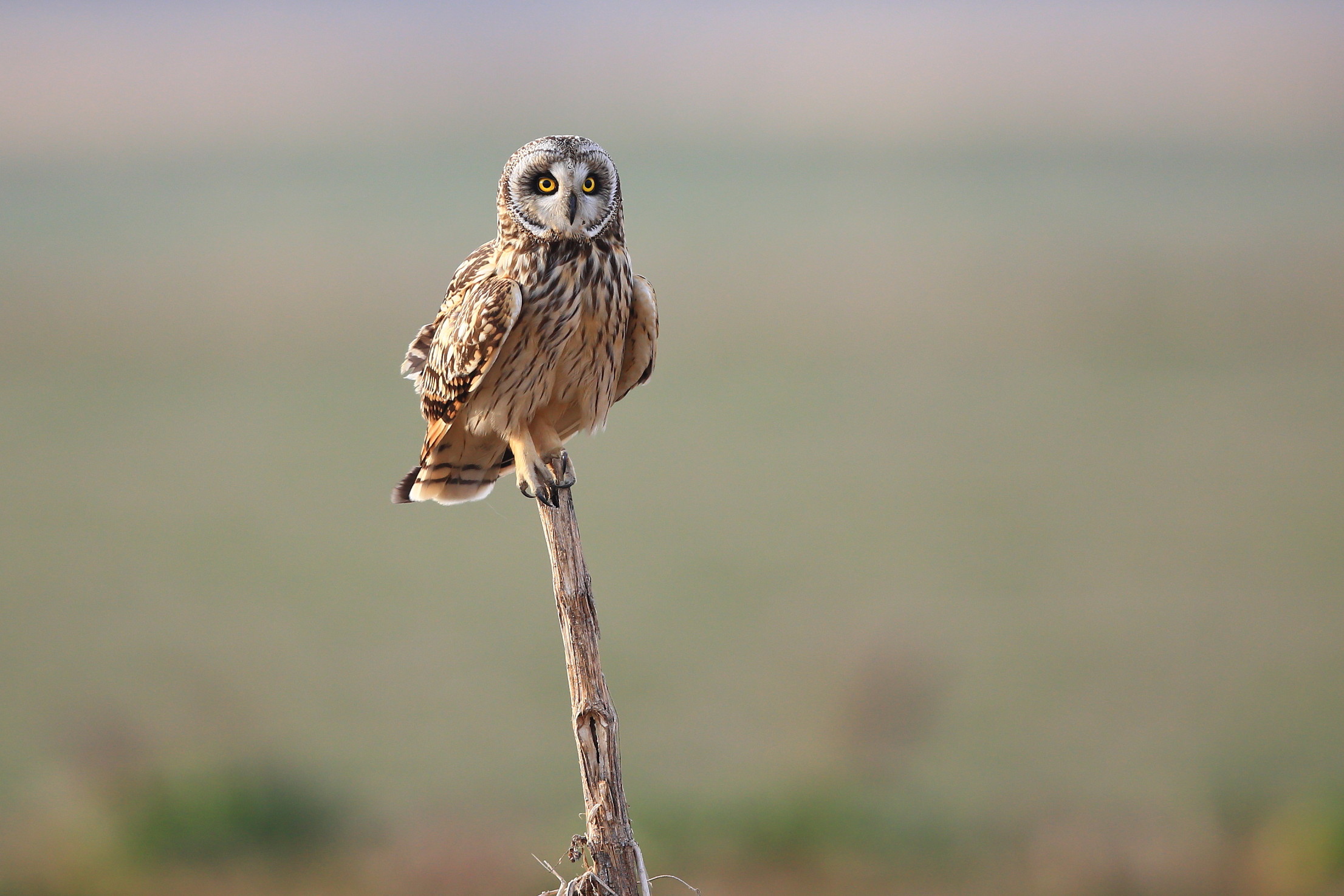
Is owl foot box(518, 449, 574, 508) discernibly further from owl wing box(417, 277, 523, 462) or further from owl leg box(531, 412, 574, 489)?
owl wing box(417, 277, 523, 462)

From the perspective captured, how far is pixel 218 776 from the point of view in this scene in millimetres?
7156

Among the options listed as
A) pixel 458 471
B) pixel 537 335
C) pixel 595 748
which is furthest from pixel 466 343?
pixel 595 748

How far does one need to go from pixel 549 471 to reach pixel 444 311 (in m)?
0.54

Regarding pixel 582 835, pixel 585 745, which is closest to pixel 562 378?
pixel 585 745

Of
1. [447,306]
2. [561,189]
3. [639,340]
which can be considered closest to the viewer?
[561,189]

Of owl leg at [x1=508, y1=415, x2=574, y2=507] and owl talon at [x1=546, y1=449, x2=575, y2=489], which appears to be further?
owl talon at [x1=546, y1=449, x2=575, y2=489]

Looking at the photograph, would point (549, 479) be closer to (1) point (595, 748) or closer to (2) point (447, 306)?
(2) point (447, 306)

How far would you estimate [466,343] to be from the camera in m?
2.73

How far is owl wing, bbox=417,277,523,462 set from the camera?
269cm

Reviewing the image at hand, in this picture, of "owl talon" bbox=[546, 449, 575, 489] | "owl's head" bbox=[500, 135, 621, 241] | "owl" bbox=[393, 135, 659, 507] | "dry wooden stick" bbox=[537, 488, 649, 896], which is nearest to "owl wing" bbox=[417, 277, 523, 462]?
"owl" bbox=[393, 135, 659, 507]

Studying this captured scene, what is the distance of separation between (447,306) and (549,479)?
0.57m

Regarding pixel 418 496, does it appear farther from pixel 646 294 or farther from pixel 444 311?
pixel 646 294

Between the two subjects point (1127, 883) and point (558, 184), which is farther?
point (1127, 883)

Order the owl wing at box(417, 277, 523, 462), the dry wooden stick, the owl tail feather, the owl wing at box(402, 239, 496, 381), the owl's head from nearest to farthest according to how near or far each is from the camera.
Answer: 1. the dry wooden stick
2. the owl's head
3. the owl wing at box(417, 277, 523, 462)
4. the owl wing at box(402, 239, 496, 381)
5. the owl tail feather
